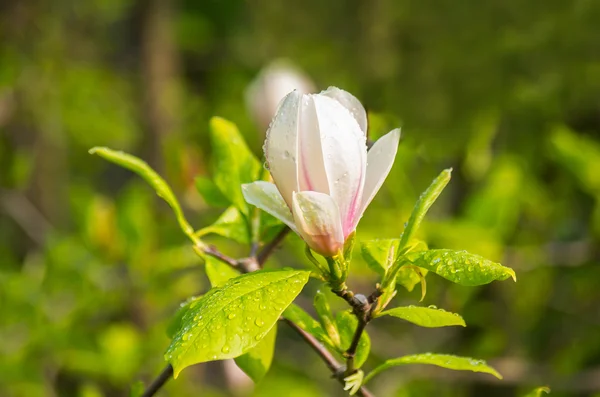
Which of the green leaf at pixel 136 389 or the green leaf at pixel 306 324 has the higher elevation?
the green leaf at pixel 306 324

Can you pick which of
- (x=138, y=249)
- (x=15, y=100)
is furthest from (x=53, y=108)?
(x=138, y=249)

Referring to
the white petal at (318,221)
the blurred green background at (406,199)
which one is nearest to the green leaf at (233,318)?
the white petal at (318,221)

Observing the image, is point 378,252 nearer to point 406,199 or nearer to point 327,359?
point 327,359

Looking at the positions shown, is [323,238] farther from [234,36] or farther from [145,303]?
[234,36]

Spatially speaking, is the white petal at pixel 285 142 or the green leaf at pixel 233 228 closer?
the white petal at pixel 285 142

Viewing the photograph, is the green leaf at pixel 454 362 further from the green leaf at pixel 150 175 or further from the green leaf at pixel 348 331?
the green leaf at pixel 150 175

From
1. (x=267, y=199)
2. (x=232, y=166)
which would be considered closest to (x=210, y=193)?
(x=232, y=166)
